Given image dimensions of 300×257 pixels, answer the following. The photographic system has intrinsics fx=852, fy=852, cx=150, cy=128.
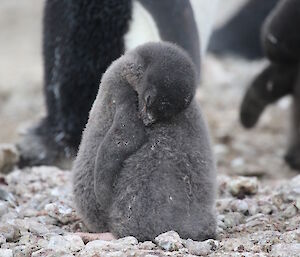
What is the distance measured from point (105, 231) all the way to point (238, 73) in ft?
17.2

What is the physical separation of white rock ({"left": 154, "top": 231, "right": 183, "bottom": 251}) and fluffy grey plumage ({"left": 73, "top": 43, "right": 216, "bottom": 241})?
0.28ft

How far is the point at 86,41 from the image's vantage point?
4262 millimetres

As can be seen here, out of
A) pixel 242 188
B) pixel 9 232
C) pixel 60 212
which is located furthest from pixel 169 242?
pixel 242 188

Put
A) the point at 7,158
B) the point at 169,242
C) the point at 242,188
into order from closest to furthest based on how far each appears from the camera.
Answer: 1. the point at 169,242
2. the point at 242,188
3. the point at 7,158

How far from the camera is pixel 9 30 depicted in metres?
8.82

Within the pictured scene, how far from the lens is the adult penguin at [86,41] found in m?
4.13

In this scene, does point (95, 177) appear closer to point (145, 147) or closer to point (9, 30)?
point (145, 147)

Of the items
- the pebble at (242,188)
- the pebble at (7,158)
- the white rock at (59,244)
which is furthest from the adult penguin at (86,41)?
the white rock at (59,244)

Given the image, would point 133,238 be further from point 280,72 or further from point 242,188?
point 280,72

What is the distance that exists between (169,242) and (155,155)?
1.01ft

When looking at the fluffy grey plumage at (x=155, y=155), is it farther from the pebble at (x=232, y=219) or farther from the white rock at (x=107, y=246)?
the pebble at (x=232, y=219)

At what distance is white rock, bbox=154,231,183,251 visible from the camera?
270 centimetres

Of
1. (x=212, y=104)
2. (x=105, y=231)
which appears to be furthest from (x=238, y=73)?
(x=105, y=231)

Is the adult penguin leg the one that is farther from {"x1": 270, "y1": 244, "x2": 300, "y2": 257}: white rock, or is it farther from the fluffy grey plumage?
{"x1": 270, "y1": 244, "x2": 300, "y2": 257}: white rock
